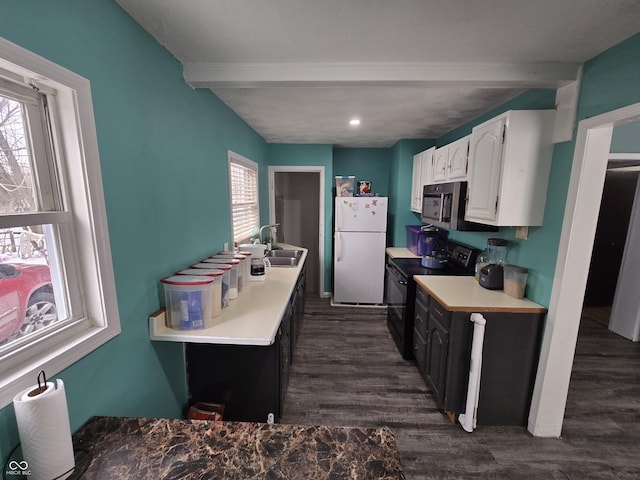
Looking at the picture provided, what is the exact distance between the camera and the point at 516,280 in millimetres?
1863

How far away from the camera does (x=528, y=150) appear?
67.5 inches

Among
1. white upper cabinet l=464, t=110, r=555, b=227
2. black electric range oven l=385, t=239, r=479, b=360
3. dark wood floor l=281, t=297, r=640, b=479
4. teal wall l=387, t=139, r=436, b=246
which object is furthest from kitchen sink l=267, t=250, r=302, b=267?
white upper cabinet l=464, t=110, r=555, b=227

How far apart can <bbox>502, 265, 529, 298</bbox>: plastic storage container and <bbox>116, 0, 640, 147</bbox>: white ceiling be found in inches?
47.4

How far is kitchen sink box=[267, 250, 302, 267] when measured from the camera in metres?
3.10

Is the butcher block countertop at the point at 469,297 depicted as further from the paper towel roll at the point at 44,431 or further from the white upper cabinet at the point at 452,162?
the paper towel roll at the point at 44,431

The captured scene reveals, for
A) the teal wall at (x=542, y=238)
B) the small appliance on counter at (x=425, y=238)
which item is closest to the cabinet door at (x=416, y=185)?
the small appliance on counter at (x=425, y=238)

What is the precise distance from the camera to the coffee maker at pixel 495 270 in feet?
6.65

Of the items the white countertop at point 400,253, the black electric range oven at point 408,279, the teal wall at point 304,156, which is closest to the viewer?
the black electric range oven at point 408,279

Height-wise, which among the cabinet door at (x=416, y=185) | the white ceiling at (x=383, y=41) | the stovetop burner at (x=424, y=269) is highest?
the white ceiling at (x=383, y=41)

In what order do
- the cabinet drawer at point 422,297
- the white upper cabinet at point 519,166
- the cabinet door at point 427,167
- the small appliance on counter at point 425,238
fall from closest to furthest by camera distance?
the white upper cabinet at point 519,166 → the cabinet drawer at point 422,297 → the cabinet door at point 427,167 → the small appliance on counter at point 425,238

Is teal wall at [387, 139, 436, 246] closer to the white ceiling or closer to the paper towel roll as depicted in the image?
the white ceiling

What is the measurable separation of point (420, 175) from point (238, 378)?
2990mm

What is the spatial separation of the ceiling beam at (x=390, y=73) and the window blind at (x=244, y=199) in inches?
36.9

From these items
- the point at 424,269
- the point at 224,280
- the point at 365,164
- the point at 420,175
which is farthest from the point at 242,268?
the point at 365,164
